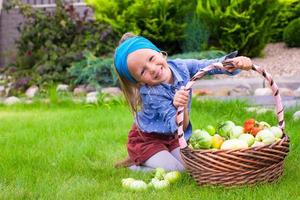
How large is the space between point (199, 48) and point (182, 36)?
0.31m

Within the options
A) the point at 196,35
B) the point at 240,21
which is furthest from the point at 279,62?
the point at 196,35

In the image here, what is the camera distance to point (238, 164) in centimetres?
328

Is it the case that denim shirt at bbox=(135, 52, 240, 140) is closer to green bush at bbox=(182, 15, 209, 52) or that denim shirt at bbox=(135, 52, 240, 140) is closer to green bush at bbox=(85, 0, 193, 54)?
green bush at bbox=(85, 0, 193, 54)

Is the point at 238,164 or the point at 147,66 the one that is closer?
the point at 238,164

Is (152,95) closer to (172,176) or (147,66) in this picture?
(147,66)

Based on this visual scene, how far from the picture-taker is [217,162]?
3.30 meters

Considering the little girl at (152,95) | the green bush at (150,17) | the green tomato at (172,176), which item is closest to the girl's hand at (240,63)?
the little girl at (152,95)

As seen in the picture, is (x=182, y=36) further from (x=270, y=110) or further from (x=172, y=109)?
(x=172, y=109)

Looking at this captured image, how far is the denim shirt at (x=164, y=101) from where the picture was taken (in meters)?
3.76

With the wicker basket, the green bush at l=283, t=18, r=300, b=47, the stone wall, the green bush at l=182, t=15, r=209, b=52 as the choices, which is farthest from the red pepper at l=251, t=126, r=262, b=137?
the stone wall

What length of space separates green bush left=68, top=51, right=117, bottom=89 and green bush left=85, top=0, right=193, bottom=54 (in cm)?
88

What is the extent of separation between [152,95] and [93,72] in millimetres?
4712

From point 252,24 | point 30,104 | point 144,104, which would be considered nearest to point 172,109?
point 144,104

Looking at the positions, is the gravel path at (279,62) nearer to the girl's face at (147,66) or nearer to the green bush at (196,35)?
the green bush at (196,35)
